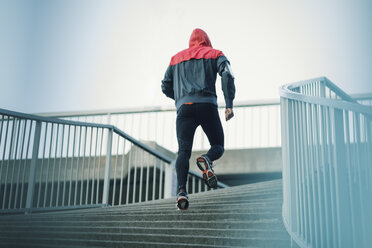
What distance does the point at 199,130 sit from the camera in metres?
10.9

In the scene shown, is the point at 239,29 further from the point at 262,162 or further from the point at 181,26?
the point at 262,162

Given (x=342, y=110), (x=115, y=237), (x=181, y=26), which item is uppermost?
(x=181, y=26)

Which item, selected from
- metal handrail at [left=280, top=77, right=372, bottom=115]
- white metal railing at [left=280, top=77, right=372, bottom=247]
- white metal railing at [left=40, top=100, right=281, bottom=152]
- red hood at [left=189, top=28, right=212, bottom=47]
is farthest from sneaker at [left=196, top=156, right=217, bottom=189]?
white metal railing at [left=40, top=100, right=281, bottom=152]

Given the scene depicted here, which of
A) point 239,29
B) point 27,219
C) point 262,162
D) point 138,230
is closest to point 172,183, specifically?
point 262,162

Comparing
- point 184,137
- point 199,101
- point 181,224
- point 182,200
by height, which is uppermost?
point 199,101

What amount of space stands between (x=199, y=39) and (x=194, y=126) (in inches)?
35.1

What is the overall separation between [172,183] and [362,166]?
19.0ft

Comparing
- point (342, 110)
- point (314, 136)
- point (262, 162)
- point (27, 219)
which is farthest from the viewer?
point (262, 162)

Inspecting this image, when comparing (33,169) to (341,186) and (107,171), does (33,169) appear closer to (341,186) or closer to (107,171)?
(107,171)

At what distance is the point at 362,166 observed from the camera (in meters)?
Result: 2.91

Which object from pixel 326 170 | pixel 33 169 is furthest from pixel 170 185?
pixel 326 170

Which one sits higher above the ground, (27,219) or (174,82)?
(174,82)

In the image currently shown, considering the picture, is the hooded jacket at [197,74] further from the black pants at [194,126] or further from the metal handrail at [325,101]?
the metal handrail at [325,101]

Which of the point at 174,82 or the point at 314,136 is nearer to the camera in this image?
the point at 314,136
